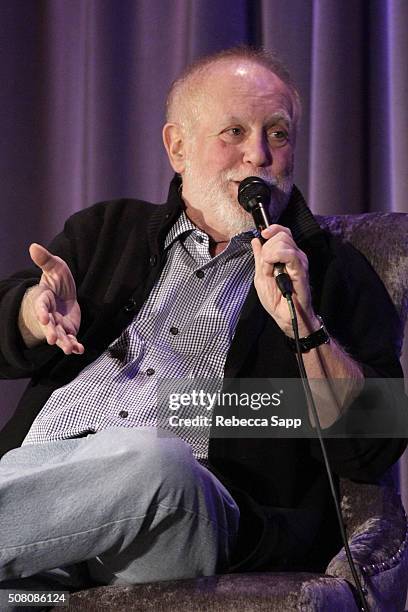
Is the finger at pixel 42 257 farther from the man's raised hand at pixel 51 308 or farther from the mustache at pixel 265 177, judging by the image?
the mustache at pixel 265 177

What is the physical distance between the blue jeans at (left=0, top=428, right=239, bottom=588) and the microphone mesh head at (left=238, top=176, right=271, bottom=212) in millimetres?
432

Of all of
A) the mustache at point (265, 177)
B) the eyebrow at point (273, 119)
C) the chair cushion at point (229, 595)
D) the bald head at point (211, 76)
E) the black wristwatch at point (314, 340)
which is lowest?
the chair cushion at point (229, 595)

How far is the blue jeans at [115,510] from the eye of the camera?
3.71 feet

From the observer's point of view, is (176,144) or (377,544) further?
(176,144)

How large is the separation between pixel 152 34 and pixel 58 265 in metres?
1.02

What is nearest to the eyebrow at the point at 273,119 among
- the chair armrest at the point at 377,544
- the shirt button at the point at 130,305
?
the shirt button at the point at 130,305

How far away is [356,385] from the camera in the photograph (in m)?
1.46

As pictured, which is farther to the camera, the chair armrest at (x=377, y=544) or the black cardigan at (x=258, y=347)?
the black cardigan at (x=258, y=347)

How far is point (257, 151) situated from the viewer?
1672mm

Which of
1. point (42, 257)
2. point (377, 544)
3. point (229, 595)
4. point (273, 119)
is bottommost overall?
point (377, 544)

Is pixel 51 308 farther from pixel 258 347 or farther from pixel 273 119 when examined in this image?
pixel 273 119

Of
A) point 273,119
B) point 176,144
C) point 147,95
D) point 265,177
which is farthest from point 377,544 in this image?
point 147,95

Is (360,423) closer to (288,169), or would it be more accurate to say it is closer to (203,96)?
(288,169)

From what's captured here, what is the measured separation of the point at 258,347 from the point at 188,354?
0.12 metres
